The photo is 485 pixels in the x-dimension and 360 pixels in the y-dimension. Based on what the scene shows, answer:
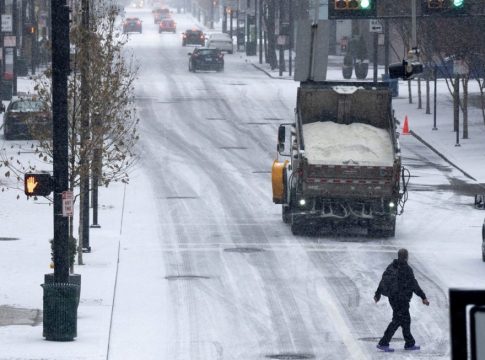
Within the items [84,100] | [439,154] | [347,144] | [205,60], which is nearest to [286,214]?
[347,144]

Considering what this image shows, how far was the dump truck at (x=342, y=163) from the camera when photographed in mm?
27203

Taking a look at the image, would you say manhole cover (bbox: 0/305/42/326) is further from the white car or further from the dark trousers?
the white car

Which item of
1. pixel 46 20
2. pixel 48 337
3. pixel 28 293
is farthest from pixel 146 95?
pixel 48 337

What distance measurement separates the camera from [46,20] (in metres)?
86.4

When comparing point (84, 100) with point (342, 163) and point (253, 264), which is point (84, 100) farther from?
point (342, 163)

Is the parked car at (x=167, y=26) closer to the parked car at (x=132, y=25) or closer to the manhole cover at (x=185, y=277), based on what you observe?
the parked car at (x=132, y=25)

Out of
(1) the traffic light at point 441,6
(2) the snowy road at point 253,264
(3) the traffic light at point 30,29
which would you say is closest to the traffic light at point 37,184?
(2) the snowy road at point 253,264

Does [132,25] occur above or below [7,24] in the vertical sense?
below

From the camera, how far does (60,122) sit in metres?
16.7

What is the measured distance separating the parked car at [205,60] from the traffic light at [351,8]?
48206 millimetres

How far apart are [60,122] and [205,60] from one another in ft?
198

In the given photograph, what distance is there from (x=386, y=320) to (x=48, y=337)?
542cm

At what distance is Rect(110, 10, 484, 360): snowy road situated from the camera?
17562 millimetres

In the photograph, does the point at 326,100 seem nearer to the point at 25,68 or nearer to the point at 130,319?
the point at 130,319
